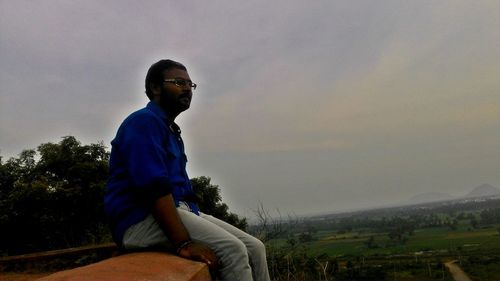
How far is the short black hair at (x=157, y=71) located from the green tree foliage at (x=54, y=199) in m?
12.8

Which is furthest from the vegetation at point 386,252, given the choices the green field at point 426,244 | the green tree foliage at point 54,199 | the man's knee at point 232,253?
the green tree foliage at point 54,199

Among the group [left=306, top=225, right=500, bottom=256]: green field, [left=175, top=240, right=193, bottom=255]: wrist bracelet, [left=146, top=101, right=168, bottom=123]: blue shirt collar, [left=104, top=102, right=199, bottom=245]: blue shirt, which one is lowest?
[left=306, top=225, right=500, bottom=256]: green field

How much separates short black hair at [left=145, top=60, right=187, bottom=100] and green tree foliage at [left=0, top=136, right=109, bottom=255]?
12.8m

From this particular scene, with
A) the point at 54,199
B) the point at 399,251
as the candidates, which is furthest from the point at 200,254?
the point at 399,251

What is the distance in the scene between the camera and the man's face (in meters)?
2.17

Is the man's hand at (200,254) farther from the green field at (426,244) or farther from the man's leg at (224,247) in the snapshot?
the green field at (426,244)

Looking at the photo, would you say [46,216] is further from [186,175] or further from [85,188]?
[186,175]

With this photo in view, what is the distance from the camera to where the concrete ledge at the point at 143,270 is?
4.01ft

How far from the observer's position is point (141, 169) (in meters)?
1.74

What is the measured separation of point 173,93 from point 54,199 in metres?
15.1

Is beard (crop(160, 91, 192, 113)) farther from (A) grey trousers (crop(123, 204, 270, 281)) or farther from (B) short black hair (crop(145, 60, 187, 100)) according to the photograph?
(A) grey trousers (crop(123, 204, 270, 281))

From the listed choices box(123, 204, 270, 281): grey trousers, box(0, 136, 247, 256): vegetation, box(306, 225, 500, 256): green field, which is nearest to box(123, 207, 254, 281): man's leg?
box(123, 204, 270, 281): grey trousers

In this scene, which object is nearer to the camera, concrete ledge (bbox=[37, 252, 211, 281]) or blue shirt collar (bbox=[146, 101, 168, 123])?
concrete ledge (bbox=[37, 252, 211, 281])

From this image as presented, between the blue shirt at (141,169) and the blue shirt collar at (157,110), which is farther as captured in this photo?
the blue shirt collar at (157,110)
